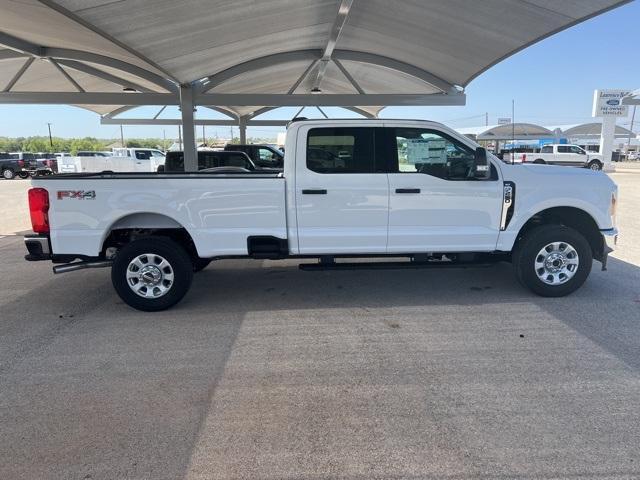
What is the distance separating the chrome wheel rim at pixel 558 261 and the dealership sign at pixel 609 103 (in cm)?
4223

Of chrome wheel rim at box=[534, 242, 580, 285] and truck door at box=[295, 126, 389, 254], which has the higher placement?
truck door at box=[295, 126, 389, 254]

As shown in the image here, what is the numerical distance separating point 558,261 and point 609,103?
141 feet

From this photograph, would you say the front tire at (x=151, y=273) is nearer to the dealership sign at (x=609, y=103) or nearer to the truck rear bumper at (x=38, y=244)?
the truck rear bumper at (x=38, y=244)

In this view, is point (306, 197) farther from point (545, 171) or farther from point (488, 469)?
point (488, 469)

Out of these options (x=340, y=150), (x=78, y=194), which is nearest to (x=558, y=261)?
(x=340, y=150)

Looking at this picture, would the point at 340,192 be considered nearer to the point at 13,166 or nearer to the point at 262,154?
the point at 262,154

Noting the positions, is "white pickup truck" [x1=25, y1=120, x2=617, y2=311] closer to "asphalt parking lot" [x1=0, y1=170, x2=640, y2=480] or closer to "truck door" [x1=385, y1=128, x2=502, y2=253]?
"truck door" [x1=385, y1=128, x2=502, y2=253]

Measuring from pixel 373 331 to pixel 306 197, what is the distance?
1.68 metres

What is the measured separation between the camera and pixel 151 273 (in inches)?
215

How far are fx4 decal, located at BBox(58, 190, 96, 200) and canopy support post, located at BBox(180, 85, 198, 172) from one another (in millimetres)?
8932

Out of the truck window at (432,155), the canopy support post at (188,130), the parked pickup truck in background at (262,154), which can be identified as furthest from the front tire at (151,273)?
the parked pickup truck in background at (262,154)

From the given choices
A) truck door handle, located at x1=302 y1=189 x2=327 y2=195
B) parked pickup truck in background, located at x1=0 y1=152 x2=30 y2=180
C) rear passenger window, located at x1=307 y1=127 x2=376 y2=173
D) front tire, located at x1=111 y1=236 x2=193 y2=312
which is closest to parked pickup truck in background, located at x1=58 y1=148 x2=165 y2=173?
parked pickup truck in background, located at x1=0 y1=152 x2=30 y2=180

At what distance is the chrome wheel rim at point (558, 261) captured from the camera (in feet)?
18.9

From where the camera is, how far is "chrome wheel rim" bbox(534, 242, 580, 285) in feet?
18.9
